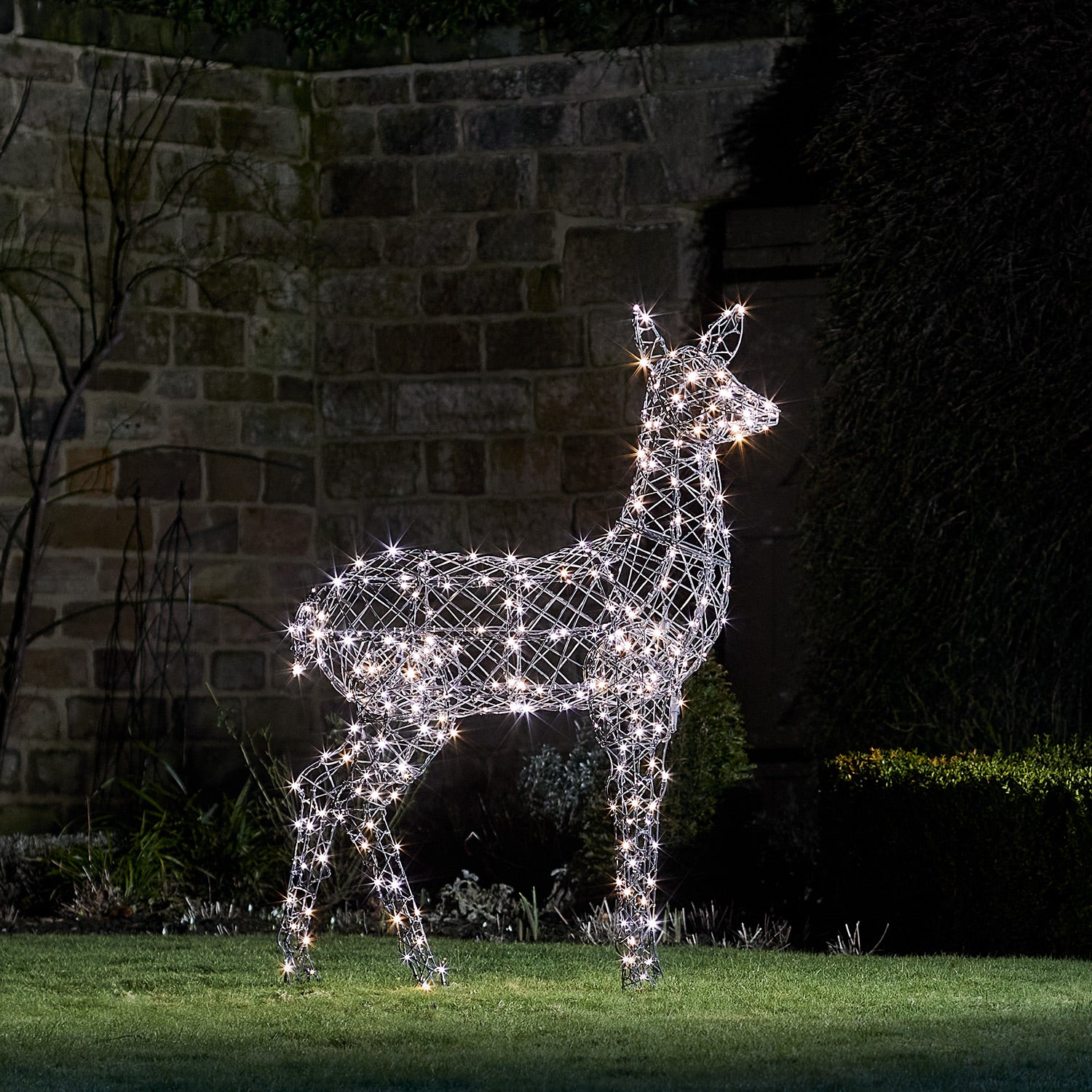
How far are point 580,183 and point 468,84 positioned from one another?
0.96 metres

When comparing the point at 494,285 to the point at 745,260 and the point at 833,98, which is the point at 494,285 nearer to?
the point at 745,260

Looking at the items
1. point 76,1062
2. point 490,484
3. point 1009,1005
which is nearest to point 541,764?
point 490,484

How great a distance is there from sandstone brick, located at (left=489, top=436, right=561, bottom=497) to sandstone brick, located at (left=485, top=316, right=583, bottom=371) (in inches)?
17.9

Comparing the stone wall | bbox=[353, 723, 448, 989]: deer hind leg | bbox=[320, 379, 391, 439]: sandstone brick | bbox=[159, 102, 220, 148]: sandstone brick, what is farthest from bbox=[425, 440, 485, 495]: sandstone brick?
bbox=[353, 723, 448, 989]: deer hind leg

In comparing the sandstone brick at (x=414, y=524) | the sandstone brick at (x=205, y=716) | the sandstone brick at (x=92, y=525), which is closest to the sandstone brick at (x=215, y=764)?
the sandstone brick at (x=205, y=716)

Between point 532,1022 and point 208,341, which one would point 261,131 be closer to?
point 208,341

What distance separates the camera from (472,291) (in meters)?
9.13

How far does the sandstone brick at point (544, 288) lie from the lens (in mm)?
9016

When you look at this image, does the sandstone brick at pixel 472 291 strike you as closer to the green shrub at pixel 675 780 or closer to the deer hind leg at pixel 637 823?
the green shrub at pixel 675 780

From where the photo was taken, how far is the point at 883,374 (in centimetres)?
797

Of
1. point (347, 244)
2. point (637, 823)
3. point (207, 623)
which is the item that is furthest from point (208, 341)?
point (637, 823)

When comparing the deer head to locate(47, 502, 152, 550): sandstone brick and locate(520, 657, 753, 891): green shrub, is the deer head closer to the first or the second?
locate(520, 657, 753, 891): green shrub

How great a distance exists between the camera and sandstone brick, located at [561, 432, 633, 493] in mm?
8867

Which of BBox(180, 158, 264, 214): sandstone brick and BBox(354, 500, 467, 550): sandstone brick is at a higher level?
BBox(180, 158, 264, 214): sandstone brick
